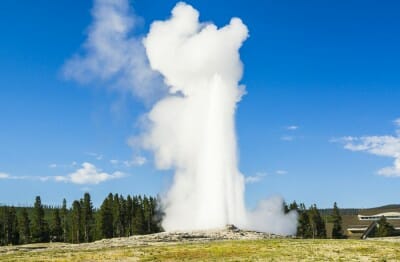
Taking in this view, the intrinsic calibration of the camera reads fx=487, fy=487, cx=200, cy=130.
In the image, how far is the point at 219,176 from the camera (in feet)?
292

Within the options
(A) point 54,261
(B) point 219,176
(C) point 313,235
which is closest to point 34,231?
(B) point 219,176

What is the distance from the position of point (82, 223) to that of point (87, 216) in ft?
7.30

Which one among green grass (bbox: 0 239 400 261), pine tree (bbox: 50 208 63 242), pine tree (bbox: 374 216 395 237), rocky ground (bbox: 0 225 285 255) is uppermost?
pine tree (bbox: 50 208 63 242)

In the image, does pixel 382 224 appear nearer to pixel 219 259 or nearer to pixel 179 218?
pixel 179 218

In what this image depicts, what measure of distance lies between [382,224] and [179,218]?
49.1 metres

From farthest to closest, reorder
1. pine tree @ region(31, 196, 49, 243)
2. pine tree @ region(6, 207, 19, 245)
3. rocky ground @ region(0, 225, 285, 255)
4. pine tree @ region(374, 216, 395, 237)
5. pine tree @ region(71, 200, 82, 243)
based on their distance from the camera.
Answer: pine tree @ region(71, 200, 82, 243) < pine tree @ region(6, 207, 19, 245) < pine tree @ region(31, 196, 49, 243) < pine tree @ region(374, 216, 395, 237) < rocky ground @ region(0, 225, 285, 255)

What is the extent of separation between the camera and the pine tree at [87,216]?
130125 millimetres

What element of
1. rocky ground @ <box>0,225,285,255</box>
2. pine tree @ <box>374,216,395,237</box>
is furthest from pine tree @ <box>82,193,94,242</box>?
pine tree @ <box>374,216,395,237</box>

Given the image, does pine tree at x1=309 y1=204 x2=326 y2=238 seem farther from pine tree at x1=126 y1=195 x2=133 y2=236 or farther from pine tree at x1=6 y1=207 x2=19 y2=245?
pine tree at x1=6 y1=207 x2=19 y2=245

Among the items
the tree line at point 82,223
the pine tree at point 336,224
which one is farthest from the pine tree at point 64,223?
the pine tree at point 336,224

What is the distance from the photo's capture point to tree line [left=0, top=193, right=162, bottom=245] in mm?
125438

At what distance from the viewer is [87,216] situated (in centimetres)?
13112

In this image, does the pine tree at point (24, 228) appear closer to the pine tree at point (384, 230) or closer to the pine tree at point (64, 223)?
the pine tree at point (64, 223)

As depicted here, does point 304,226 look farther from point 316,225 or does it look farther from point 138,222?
point 138,222
